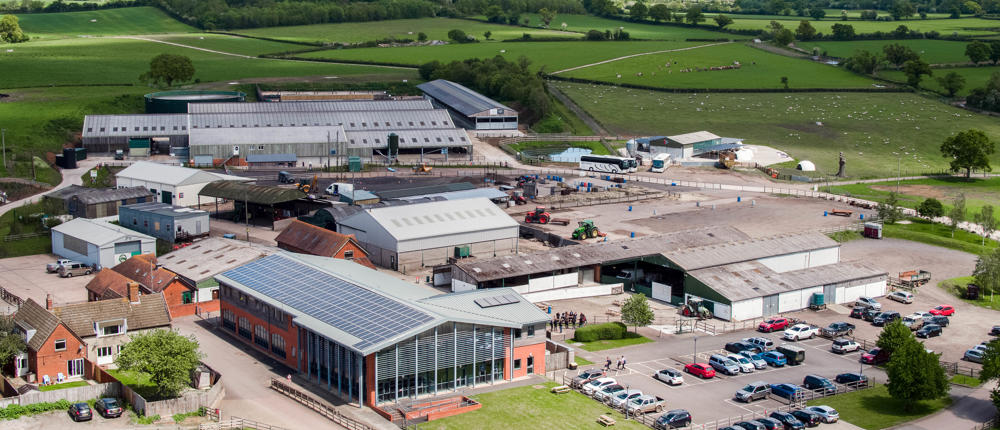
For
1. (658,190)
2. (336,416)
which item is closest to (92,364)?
A: (336,416)

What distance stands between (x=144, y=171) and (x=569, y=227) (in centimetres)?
4075

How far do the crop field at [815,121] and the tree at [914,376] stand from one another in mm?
71692

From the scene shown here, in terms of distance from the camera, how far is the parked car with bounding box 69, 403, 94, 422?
49.2 meters

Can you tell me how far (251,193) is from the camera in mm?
91062

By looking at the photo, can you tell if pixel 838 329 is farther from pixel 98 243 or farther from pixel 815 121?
pixel 815 121

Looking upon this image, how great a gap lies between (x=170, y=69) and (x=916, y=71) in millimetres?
116964

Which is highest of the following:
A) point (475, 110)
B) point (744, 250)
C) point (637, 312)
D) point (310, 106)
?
point (310, 106)

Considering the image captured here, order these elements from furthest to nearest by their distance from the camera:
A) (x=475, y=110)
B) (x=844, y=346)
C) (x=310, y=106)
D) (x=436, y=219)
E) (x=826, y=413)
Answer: (x=475, y=110) < (x=310, y=106) < (x=436, y=219) < (x=844, y=346) < (x=826, y=413)

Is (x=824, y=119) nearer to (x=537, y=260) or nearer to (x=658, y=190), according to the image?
(x=658, y=190)

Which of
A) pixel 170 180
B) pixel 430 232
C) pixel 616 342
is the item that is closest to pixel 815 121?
pixel 430 232

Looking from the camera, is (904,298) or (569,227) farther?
(569,227)

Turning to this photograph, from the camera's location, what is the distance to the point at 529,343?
56.2 meters

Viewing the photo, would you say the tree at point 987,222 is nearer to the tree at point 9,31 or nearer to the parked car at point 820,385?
the parked car at point 820,385

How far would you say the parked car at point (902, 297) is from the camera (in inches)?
2918
